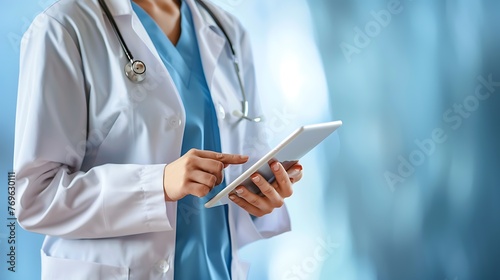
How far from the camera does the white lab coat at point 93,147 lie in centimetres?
87

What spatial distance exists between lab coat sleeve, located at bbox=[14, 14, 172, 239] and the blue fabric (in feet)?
0.25

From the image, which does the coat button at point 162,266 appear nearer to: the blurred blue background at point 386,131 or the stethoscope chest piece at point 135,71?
the stethoscope chest piece at point 135,71

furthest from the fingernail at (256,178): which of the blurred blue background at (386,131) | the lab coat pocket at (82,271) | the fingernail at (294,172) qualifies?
the blurred blue background at (386,131)

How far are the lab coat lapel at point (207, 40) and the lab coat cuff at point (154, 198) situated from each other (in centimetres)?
21

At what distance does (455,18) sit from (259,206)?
3.22 ft

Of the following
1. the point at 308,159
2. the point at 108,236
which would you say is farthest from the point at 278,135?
the point at 108,236

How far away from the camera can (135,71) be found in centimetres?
92

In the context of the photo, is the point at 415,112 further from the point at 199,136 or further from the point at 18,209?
the point at 18,209

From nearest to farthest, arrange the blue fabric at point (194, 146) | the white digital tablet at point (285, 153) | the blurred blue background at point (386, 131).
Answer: the white digital tablet at point (285, 153), the blue fabric at point (194, 146), the blurred blue background at point (386, 131)

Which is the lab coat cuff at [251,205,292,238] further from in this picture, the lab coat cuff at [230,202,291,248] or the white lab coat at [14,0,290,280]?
the white lab coat at [14,0,290,280]

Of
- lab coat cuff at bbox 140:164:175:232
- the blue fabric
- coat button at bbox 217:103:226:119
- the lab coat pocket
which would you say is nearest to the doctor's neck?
the blue fabric

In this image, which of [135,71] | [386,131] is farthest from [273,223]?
[386,131]

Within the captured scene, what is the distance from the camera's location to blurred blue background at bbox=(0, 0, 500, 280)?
156 centimetres

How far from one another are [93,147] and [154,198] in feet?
0.39
